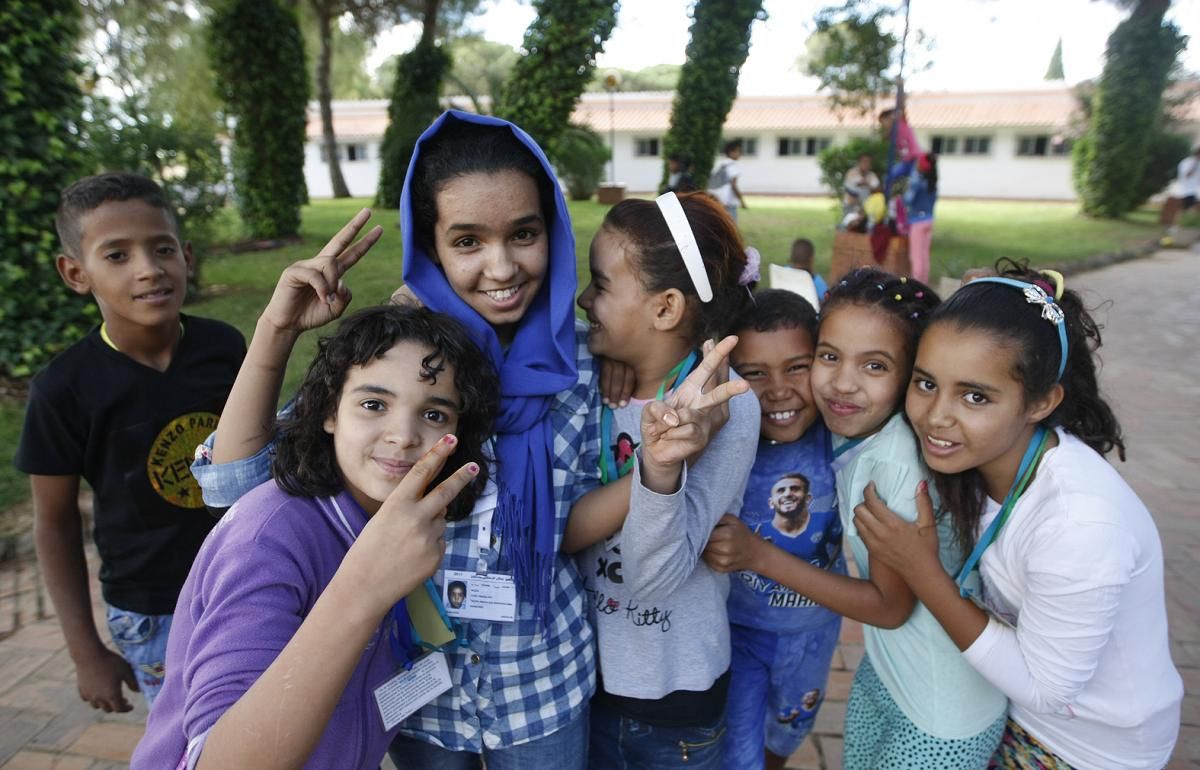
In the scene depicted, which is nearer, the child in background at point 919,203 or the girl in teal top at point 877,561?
the girl in teal top at point 877,561

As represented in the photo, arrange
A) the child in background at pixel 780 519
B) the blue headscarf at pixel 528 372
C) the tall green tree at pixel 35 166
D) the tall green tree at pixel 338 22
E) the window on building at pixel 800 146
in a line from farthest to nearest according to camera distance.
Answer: the window on building at pixel 800 146
the tall green tree at pixel 338 22
the tall green tree at pixel 35 166
the child in background at pixel 780 519
the blue headscarf at pixel 528 372

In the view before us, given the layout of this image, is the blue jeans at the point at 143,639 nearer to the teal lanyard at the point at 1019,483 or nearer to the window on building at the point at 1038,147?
the teal lanyard at the point at 1019,483

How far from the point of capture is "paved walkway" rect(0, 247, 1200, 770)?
246 cm

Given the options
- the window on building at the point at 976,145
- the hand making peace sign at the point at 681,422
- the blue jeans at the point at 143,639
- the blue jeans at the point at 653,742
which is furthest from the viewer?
the window on building at the point at 976,145

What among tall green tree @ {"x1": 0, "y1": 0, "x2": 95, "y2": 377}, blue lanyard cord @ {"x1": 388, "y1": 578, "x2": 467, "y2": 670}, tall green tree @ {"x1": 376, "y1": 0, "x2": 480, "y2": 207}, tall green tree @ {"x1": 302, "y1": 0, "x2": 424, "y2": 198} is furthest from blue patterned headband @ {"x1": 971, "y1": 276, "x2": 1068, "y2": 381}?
tall green tree @ {"x1": 302, "y1": 0, "x2": 424, "y2": 198}

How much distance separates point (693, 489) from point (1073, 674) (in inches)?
31.3

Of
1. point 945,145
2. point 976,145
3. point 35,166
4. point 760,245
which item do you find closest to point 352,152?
point 945,145

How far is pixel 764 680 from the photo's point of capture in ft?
6.20

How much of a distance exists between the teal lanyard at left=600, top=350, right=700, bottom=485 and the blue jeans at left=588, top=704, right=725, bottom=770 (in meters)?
0.53

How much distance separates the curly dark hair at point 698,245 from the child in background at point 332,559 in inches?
16.6

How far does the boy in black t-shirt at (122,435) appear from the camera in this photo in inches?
69.6

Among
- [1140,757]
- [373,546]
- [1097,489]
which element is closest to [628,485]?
[373,546]

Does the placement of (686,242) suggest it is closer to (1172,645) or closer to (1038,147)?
(1172,645)

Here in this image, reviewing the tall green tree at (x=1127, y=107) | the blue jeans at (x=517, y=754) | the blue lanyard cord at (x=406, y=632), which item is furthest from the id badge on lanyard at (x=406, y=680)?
the tall green tree at (x=1127, y=107)
